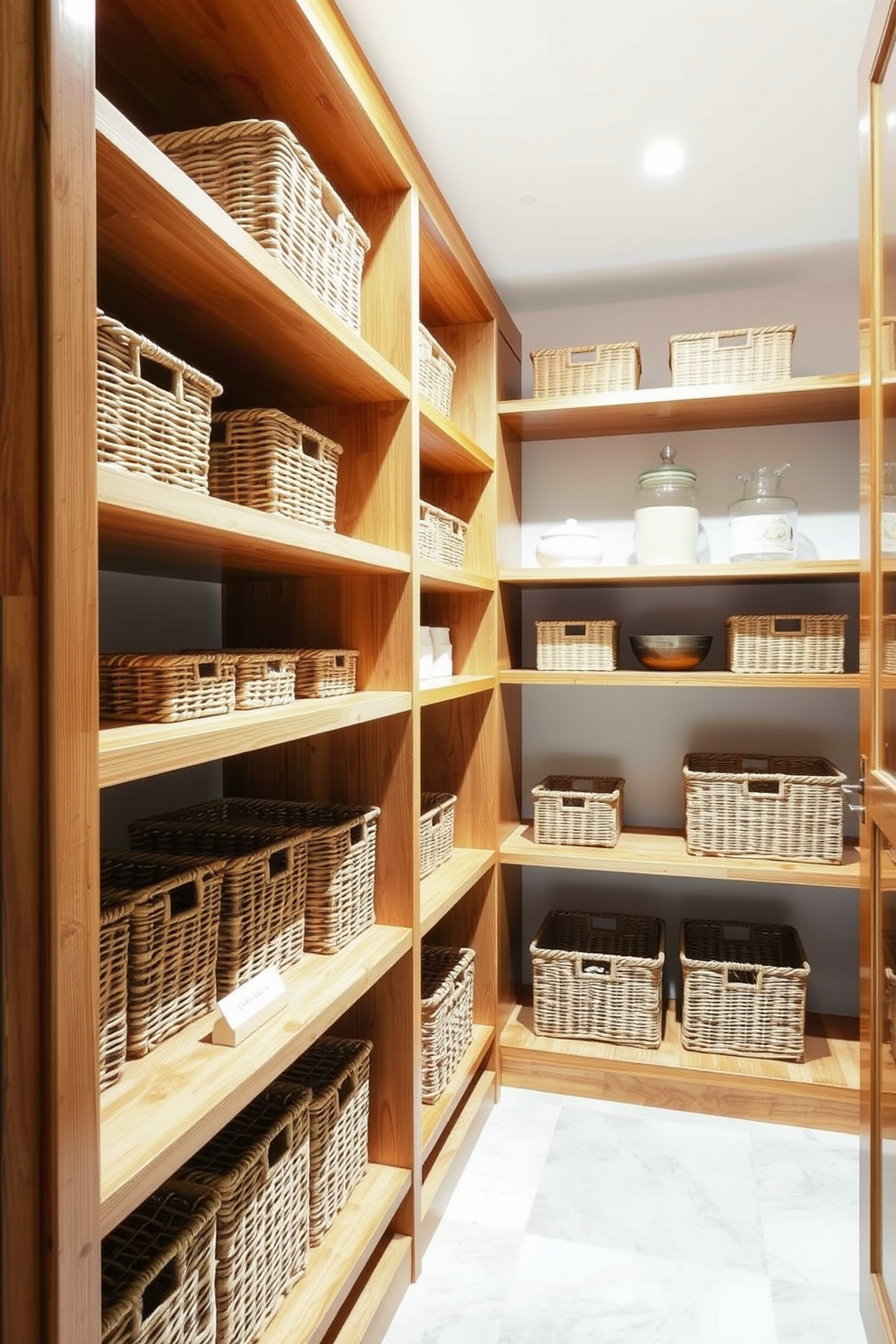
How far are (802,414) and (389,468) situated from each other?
4.83ft

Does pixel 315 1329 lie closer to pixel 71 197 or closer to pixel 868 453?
pixel 71 197

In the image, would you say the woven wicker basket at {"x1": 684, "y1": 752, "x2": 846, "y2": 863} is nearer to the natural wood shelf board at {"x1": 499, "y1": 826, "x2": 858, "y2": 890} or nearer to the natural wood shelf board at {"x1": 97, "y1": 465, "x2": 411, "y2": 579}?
the natural wood shelf board at {"x1": 499, "y1": 826, "x2": 858, "y2": 890}

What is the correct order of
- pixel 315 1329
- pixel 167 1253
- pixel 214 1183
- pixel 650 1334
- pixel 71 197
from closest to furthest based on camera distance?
pixel 71 197 < pixel 167 1253 < pixel 214 1183 < pixel 315 1329 < pixel 650 1334

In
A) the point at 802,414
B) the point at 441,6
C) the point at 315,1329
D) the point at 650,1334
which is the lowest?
the point at 650,1334

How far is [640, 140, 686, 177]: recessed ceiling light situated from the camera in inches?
75.7

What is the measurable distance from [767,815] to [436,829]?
3.05 feet

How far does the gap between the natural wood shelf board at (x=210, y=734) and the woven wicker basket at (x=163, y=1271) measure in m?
0.58

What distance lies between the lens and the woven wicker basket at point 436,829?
2178mm

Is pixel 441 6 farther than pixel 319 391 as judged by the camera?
No

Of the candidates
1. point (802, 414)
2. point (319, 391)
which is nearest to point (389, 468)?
point (319, 391)

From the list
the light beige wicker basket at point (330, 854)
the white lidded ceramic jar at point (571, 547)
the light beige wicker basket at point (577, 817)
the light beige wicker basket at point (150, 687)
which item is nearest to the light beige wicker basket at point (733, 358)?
the white lidded ceramic jar at point (571, 547)

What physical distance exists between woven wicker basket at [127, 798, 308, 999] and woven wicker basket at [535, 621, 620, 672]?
116 cm

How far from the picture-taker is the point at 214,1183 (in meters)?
1.19

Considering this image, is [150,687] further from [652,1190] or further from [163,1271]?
[652,1190]
